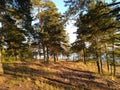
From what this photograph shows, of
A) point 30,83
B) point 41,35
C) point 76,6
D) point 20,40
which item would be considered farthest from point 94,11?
point 41,35

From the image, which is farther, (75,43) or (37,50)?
(37,50)

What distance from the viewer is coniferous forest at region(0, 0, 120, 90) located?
49.5ft

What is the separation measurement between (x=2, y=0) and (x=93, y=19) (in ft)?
22.6

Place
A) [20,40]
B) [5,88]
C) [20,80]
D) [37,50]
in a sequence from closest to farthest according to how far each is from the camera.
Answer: [5,88]
[20,80]
[20,40]
[37,50]

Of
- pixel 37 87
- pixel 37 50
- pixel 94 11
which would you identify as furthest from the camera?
pixel 37 50

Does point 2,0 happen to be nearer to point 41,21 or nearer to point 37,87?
point 37,87

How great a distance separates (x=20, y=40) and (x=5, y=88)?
19.2m

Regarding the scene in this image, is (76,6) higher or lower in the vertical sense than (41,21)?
lower

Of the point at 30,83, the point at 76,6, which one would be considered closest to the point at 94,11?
the point at 76,6

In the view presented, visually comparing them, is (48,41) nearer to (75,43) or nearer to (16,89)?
(75,43)

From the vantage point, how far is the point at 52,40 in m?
43.3

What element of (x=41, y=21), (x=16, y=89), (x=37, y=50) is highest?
(x=41, y=21)

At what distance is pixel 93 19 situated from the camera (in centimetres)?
1764

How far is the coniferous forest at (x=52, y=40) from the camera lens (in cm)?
1509
